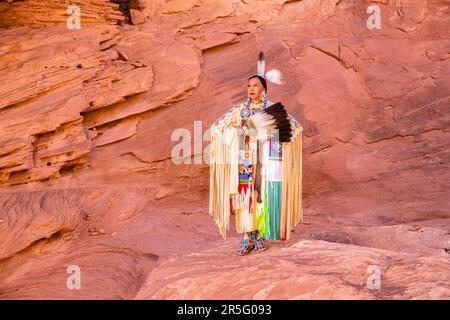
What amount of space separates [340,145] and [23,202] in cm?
470

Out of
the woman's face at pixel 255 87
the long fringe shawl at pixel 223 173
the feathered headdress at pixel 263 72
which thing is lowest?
the long fringe shawl at pixel 223 173

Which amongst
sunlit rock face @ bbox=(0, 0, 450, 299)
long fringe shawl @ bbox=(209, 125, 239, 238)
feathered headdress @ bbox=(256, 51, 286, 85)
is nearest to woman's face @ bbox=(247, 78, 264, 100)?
feathered headdress @ bbox=(256, 51, 286, 85)

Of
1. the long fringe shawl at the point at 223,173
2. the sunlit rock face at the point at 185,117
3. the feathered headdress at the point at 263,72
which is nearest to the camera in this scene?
the long fringe shawl at the point at 223,173

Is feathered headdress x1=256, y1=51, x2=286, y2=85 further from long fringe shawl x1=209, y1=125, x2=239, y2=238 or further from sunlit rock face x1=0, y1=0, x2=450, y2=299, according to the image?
sunlit rock face x1=0, y1=0, x2=450, y2=299

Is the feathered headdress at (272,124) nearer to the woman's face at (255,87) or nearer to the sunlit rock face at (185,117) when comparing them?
the woman's face at (255,87)

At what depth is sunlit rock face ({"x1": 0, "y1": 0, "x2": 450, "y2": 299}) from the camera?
772 centimetres

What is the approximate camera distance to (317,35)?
9719mm

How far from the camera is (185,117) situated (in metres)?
9.09

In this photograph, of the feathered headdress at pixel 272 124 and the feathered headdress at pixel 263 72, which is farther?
the feathered headdress at pixel 263 72

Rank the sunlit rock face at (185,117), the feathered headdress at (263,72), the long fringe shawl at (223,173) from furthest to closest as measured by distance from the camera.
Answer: the sunlit rock face at (185,117)
the feathered headdress at (263,72)
the long fringe shawl at (223,173)

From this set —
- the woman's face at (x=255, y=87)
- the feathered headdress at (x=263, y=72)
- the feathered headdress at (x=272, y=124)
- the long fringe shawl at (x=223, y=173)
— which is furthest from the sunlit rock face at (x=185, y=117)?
the feathered headdress at (x=263, y=72)

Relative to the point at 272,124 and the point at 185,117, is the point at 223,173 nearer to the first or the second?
the point at 272,124

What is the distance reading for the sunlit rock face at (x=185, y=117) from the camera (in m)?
7.72
